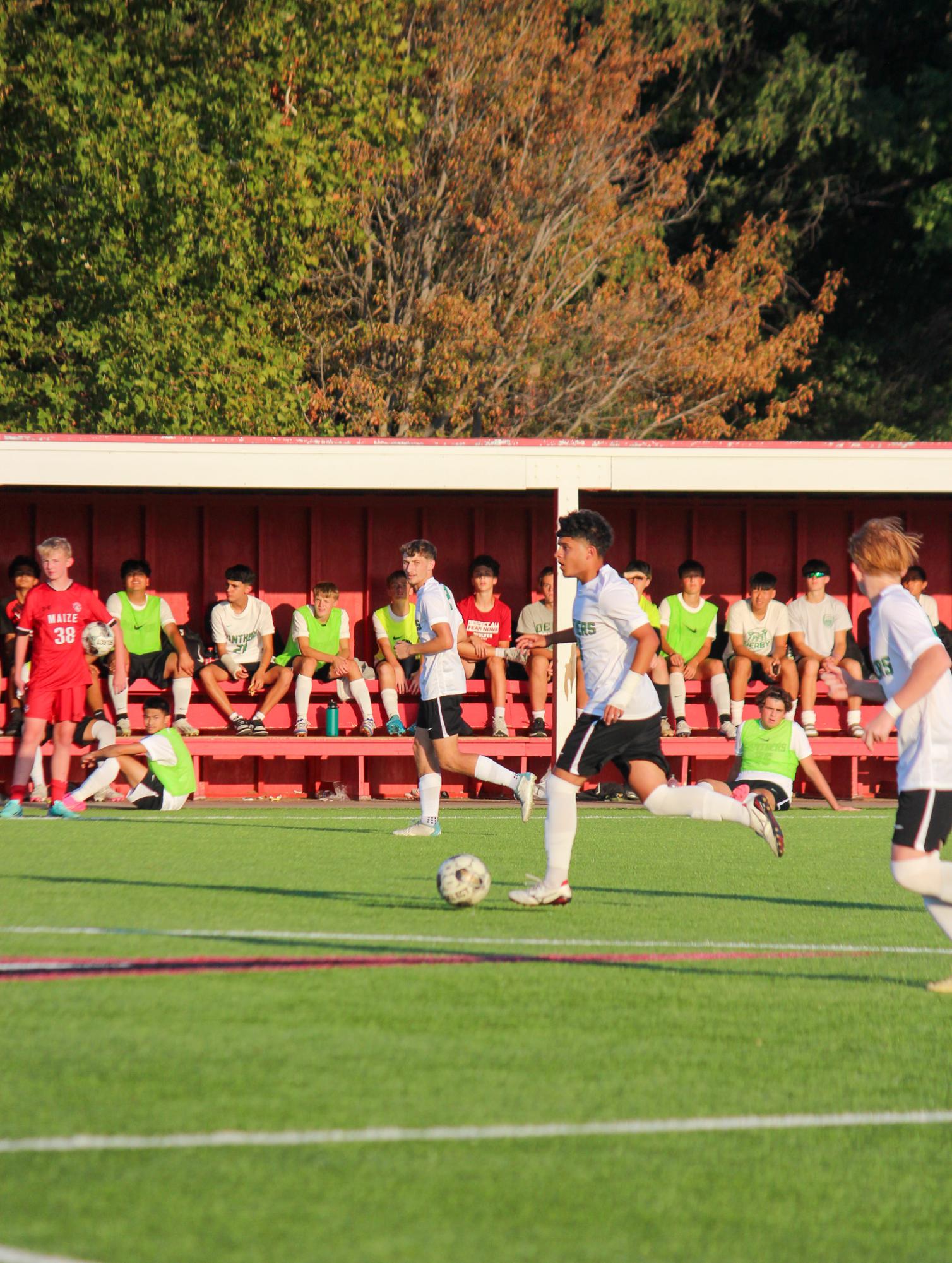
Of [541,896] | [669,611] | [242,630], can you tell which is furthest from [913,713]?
[242,630]

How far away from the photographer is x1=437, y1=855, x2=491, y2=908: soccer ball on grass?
7148 mm

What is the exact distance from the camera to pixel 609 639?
7590mm

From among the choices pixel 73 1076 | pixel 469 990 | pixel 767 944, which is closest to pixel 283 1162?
pixel 73 1076

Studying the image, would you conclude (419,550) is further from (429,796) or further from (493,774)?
(429,796)

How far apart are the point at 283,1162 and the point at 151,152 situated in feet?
54.9

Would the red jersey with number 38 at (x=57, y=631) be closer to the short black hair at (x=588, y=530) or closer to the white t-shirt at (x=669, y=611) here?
the white t-shirt at (x=669, y=611)

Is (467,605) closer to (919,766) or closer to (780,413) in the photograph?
(919,766)

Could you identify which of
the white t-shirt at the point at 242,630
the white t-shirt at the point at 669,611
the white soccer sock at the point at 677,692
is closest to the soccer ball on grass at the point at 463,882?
the white soccer sock at the point at 677,692

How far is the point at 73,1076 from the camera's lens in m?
4.16

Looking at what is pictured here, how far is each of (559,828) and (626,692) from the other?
0.69 m

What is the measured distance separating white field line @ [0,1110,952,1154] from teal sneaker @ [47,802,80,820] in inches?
345

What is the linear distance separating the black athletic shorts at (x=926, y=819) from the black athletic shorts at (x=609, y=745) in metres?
1.83

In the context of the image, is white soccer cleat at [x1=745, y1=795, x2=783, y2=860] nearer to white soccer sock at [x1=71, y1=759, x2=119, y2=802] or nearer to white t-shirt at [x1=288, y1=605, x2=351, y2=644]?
white soccer sock at [x1=71, y1=759, x2=119, y2=802]

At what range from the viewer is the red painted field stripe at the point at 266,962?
5617mm
